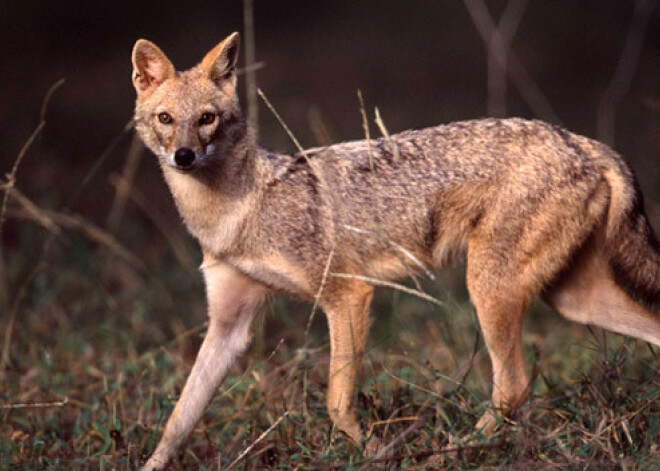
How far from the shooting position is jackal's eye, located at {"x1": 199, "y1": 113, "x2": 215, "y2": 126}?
17.3ft

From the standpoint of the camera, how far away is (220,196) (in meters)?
5.55

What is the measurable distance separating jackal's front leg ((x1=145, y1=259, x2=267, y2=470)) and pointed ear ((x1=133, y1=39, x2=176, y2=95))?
0.92 meters

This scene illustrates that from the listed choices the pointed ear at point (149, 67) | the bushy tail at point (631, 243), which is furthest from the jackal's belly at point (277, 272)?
the bushy tail at point (631, 243)

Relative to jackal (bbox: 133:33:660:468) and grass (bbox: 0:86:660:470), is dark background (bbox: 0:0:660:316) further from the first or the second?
jackal (bbox: 133:33:660:468)

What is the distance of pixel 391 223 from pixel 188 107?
1.20m

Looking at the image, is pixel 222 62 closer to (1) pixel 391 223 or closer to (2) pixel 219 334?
(1) pixel 391 223

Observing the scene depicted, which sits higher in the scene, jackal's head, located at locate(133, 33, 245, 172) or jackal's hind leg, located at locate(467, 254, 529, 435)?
jackal's head, located at locate(133, 33, 245, 172)

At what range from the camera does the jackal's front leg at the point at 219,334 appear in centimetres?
545

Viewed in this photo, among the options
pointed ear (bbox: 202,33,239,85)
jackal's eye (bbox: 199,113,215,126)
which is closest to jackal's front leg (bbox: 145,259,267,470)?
jackal's eye (bbox: 199,113,215,126)

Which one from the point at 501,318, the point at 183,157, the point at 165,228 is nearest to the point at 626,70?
the point at 165,228

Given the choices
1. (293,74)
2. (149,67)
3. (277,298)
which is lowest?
(293,74)

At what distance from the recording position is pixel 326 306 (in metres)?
5.51

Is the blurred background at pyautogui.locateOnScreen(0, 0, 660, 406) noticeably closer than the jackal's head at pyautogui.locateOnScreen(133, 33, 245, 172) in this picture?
No

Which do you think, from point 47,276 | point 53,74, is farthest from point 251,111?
point 53,74
